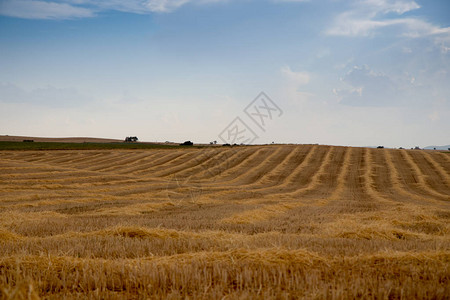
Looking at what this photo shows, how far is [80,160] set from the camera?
42.4 m

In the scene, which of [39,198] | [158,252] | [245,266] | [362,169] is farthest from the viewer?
[362,169]

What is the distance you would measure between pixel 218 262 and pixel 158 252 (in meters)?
1.55

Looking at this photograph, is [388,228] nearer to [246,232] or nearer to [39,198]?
[246,232]

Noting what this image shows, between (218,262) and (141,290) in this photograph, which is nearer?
(141,290)

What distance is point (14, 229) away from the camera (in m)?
9.33

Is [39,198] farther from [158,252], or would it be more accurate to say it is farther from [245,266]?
[245,266]

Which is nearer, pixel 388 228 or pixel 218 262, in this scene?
pixel 218 262

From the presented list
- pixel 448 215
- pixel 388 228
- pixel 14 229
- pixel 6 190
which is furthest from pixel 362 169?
pixel 14 229

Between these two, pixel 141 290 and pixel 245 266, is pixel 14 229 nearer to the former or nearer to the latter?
pixel 141 290

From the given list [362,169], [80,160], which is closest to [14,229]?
[362,169]

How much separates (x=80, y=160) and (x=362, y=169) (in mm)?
31096

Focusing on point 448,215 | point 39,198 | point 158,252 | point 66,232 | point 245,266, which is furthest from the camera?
point 39,198

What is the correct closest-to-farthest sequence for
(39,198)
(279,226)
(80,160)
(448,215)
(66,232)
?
1. (66,232)
2. (279,226)
3. (448,215)
4. (39,198)
5. (80,160)

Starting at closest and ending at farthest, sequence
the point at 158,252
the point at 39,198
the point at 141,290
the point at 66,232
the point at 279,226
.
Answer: the point at 141,290
the point at 158,252
the point at 66,232
the point at 279,226
the point at 39,198
